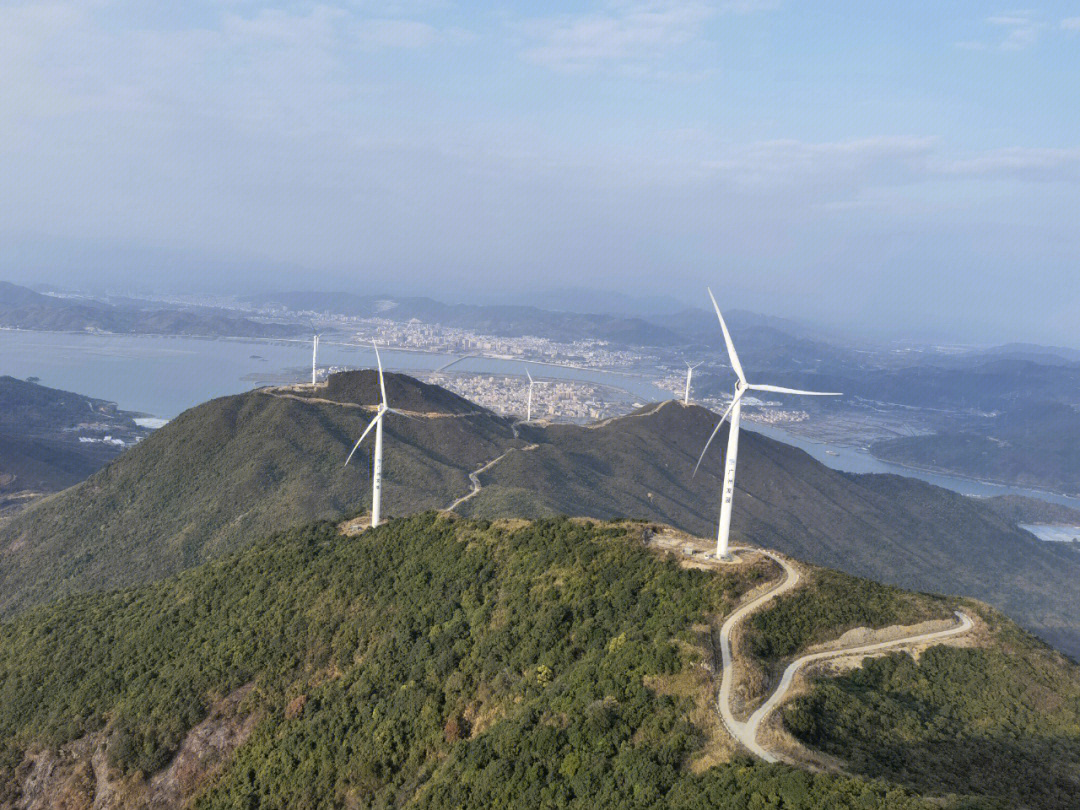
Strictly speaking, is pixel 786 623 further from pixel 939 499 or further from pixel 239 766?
pixel 939 499

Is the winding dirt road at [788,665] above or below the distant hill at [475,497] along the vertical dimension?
above

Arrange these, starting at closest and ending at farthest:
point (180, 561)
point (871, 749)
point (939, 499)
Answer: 1. point (871, 749)
2. point (180, 561)
3. point (939, 499)

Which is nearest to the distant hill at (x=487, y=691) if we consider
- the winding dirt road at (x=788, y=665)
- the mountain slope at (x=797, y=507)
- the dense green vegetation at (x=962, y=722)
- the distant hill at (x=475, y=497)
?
the dense green vegetation at (x=962, y=722)

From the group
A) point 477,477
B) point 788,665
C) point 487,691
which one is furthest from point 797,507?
point 487,691

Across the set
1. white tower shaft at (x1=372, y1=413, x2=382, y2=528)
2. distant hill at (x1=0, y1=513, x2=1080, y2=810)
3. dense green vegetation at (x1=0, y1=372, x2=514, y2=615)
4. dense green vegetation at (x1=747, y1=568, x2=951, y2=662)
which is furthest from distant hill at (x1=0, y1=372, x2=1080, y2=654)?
dense green vegetation at (x1=747, y1=568, x2=951, y2=662)

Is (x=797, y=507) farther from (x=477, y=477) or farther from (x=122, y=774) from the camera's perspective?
(x=122, y=774)

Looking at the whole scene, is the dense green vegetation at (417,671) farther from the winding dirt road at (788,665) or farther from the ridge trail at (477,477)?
the ridge trail at (477,477)

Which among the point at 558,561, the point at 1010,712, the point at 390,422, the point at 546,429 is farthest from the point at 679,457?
the point at 1010,712

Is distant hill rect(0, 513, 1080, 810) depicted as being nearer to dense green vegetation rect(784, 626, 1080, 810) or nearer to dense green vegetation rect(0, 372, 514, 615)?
dense green vegetation rect(784, 626, 1080, 810)
